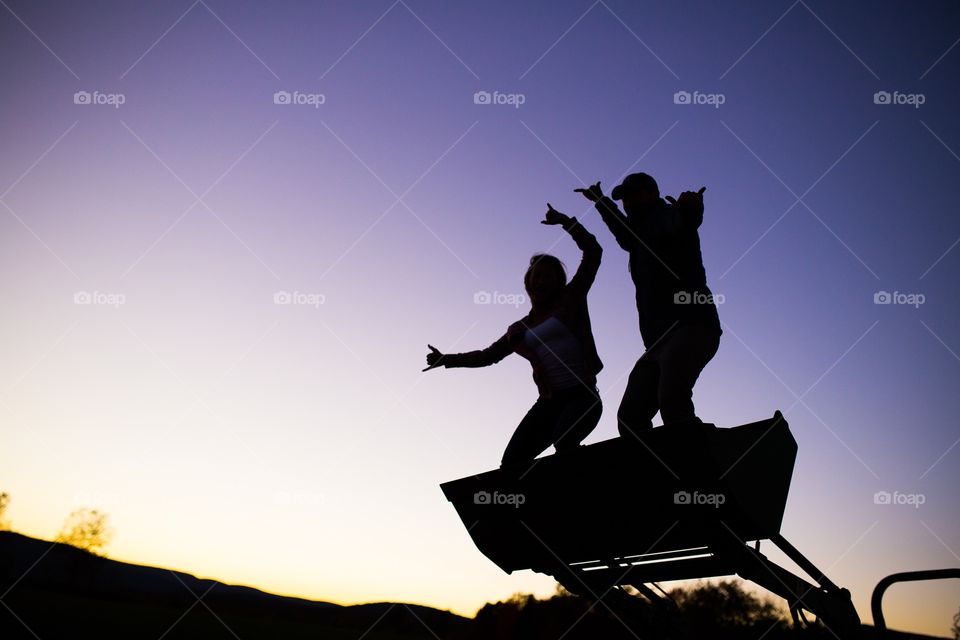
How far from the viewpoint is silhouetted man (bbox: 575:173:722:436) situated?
2.92 m

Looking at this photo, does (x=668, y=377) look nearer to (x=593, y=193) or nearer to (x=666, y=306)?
(x=666, y=306)

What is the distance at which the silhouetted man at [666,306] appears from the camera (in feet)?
9.58

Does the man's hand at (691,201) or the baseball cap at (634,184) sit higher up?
the baseball cap at (634,184)

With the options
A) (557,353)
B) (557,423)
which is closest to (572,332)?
(557,353)

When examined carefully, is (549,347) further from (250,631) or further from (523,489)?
(250,631)

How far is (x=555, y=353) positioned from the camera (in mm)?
3764

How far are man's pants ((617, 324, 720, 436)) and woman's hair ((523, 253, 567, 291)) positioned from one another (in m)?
1.09

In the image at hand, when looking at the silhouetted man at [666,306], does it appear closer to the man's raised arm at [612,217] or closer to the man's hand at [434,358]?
the man's raised arm at [612,217]

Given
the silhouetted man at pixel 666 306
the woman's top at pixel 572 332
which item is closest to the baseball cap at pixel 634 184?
the silhouetted man at pixel 666 306

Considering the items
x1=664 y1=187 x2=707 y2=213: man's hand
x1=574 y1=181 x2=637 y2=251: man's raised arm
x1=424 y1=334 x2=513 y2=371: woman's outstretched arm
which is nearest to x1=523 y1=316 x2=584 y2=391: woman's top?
x1=424 y1=334 x2=513 y2=371: woman's outstretched arm

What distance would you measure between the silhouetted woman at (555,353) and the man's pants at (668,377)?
1.68 ft

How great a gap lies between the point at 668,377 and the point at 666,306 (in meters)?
0.41

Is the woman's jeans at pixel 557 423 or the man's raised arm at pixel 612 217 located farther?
the woman's jeans at pixel 557 423

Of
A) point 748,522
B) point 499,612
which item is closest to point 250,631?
point 499,612
